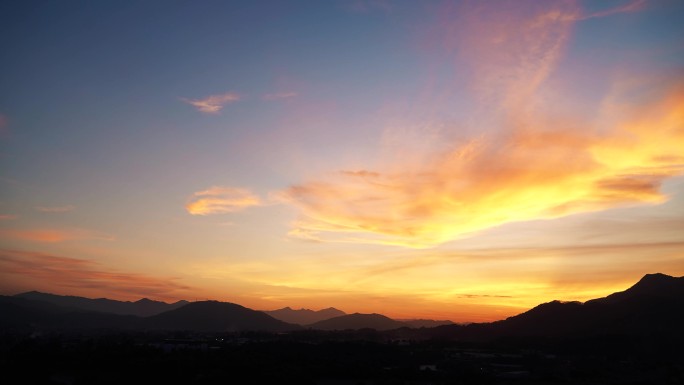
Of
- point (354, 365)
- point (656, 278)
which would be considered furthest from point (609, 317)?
point (354, 365)

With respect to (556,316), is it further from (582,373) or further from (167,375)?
(167,375)

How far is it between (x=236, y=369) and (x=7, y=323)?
489 ft

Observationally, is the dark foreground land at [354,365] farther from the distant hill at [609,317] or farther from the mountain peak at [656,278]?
the mountain peak at [656,278]

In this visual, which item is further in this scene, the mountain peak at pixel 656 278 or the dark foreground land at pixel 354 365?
the mountain peak at pixel 656 278

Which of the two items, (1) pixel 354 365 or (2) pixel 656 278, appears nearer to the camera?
(1) pixel 354 365

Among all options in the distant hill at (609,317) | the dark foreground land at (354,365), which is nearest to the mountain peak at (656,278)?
the distant hill at (609,317)

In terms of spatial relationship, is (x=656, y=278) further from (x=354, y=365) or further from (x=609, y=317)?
(x=354, y=365)

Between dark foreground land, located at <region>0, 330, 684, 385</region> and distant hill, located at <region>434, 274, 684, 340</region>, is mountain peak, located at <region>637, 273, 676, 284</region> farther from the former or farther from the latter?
dark foreground land, located at <region>0, 330, 684, 385</region>

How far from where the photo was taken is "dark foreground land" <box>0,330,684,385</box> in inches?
2625

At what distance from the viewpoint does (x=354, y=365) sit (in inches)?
3268

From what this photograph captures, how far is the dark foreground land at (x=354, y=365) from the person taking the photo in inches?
2625

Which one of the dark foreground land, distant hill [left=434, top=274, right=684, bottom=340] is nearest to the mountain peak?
distant hill [left=434, top=274, right=684, bottom=340]

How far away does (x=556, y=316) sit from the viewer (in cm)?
14038

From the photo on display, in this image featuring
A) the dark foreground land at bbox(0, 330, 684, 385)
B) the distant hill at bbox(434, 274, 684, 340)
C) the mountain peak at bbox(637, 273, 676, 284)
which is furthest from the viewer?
the mountain peak at bbox(637, 273, 676, 284)
